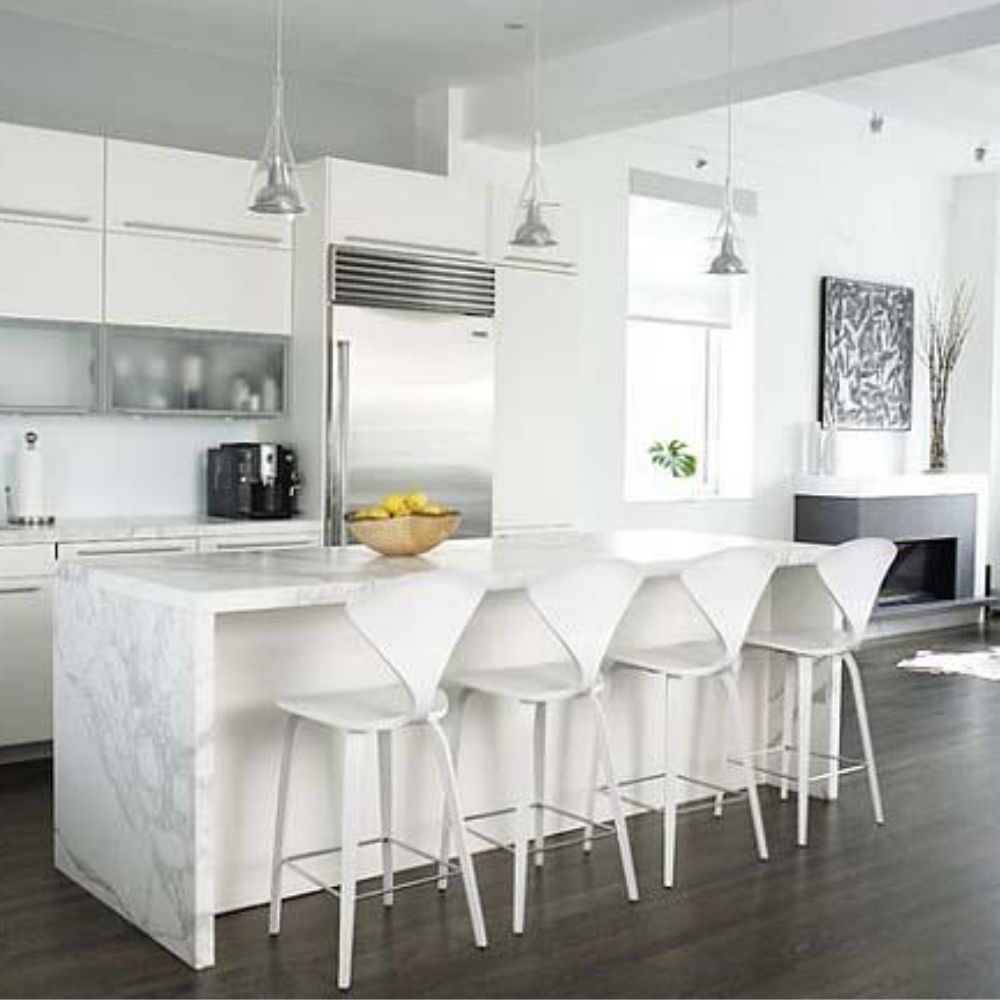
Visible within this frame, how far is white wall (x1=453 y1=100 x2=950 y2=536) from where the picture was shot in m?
7.59

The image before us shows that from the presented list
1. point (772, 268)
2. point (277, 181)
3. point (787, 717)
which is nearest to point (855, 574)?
point (787, 717)

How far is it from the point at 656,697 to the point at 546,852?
0.77 m

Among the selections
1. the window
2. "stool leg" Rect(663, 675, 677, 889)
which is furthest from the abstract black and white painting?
"stool leg" Rect(663, 675, 677, 889)

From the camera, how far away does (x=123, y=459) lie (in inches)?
244

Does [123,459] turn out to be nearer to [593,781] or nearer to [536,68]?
[536,68]

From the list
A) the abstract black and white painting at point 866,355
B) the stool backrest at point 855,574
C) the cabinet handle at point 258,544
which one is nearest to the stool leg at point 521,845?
the stool backrest at point 855,574

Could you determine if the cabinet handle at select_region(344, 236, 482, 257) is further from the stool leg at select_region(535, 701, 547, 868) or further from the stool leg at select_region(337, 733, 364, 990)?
the stool leg at select_region(337, 733, 364, 990)

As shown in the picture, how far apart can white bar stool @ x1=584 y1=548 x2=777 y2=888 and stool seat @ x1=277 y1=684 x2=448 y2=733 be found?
915mm

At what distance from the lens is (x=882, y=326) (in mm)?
9555

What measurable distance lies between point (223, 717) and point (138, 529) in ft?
6.50

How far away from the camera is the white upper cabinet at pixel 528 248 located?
266 inches

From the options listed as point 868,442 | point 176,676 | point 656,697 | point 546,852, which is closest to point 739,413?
point 868,442

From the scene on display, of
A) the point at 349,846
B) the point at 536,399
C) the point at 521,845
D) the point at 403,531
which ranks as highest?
the point at 536,399

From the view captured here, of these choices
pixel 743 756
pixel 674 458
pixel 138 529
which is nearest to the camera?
pixel 743 756
